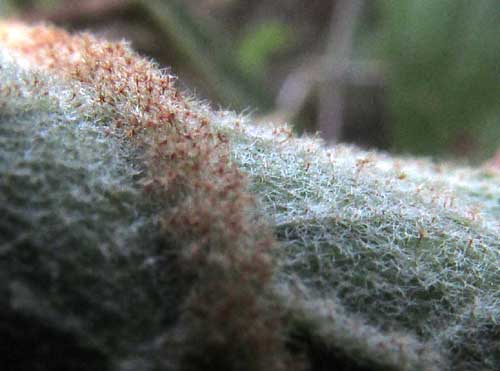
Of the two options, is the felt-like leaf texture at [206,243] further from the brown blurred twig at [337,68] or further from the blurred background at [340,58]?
the brown blurred twig at [337,68]

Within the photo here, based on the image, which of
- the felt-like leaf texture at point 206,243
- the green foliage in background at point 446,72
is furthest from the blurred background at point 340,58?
the felt-like leaf texture at point 206,243

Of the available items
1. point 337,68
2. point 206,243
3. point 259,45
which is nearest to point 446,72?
point 337,68

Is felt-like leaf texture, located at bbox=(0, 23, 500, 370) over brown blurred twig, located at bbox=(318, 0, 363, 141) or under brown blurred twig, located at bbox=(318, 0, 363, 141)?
under

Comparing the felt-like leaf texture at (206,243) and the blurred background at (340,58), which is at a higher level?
the blurred background at (340,58)

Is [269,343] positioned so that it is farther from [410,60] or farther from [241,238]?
[410,60]

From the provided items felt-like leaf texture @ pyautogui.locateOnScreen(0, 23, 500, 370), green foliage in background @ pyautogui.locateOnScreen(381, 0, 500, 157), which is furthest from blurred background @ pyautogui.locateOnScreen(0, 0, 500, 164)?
felt-like leaf texture @ pyautogui.locateOnScreen(0, 23, 500, 370)

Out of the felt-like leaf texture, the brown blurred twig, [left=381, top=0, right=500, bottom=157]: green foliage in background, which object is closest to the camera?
the felt-like leaf texture

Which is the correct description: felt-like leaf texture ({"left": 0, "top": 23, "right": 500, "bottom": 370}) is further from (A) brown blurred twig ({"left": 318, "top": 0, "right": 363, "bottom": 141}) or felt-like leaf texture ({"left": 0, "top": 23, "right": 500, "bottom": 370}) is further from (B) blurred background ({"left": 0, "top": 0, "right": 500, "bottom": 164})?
(A) brown blurred twig ({"left": 318, "top": 0, "right": 363, "bottom": 141})
